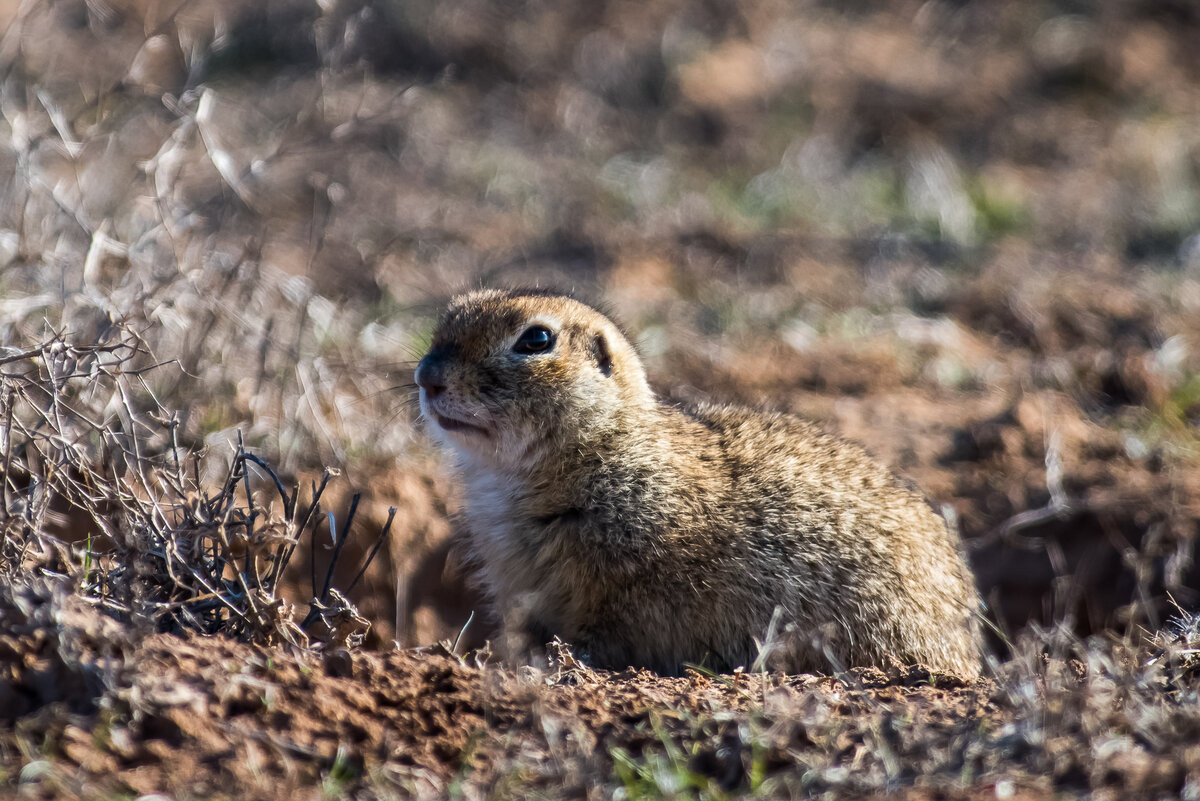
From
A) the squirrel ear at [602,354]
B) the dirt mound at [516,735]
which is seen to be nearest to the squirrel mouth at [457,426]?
the squirrel ear at [602,354]

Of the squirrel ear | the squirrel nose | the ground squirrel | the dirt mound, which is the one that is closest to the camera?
the dirt mound

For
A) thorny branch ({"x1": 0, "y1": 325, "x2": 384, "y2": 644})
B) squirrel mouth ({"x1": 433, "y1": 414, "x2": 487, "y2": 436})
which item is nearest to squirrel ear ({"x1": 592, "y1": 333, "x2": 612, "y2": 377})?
squirrel mouth ({"x1": 433, "y1": 414, "x2": 487, "y2": 436})

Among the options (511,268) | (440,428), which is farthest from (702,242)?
(440,428)

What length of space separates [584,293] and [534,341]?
2735 millimetres

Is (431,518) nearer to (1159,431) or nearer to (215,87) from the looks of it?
(1159,431)

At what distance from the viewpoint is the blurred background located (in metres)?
5.06

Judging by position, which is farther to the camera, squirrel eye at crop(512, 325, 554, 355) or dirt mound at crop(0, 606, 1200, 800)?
squirrel eye at crop(512, 325, 554, 355)

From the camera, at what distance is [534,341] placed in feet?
13.9

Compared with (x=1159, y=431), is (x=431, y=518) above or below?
below

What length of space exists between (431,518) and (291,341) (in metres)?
1.04

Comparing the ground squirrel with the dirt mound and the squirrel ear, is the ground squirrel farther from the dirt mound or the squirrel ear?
the dirt mound

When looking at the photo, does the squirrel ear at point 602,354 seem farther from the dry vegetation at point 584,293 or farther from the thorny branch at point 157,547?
the thorny branch at point 157,547

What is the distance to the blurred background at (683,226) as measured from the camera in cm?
506

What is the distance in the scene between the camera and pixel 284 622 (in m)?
3.22
